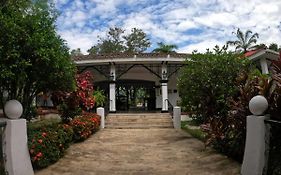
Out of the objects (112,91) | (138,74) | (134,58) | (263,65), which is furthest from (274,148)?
(138,74)

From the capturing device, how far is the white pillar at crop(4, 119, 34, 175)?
573 cm

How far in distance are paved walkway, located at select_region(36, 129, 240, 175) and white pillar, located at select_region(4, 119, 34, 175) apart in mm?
911

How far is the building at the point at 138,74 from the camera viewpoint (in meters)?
22.5

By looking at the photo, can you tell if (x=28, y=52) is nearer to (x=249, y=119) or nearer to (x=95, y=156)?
(x=95, y=156)

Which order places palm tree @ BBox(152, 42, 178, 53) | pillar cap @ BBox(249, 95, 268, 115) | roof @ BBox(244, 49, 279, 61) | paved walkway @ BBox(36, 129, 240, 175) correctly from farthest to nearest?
palm tree @ BBox(152, 42, 178, 53) → roof @ BBox(244, 49, 279, 61) → paved walkway @ BBox(36, 129, 240, 175) → pillar cap @ BBox(249, 95, 268, 115)

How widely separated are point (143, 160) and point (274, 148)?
3.55 metres

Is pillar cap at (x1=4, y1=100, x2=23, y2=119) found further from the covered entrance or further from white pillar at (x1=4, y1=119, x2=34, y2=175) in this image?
the covered entrance

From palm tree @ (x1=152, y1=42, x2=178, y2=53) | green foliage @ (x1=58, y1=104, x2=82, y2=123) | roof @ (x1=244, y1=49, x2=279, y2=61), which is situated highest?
palm tree @ (x1=152, y1=42, x2=178, y2=53)

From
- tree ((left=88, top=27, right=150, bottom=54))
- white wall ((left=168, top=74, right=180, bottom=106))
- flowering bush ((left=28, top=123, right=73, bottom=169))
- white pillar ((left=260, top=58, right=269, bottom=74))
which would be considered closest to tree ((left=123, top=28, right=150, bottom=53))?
tree ((left=88, top=27, right=150, bottom=54))

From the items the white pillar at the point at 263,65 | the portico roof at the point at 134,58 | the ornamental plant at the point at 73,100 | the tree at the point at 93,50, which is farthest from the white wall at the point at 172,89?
the tree at the point at 93,50

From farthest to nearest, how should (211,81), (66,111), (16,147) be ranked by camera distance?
(66,111) → (211,81) → (16,147)

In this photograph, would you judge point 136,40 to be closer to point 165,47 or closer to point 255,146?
point 165,47

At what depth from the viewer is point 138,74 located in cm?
2519

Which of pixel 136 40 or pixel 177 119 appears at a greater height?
pixel 136 40
